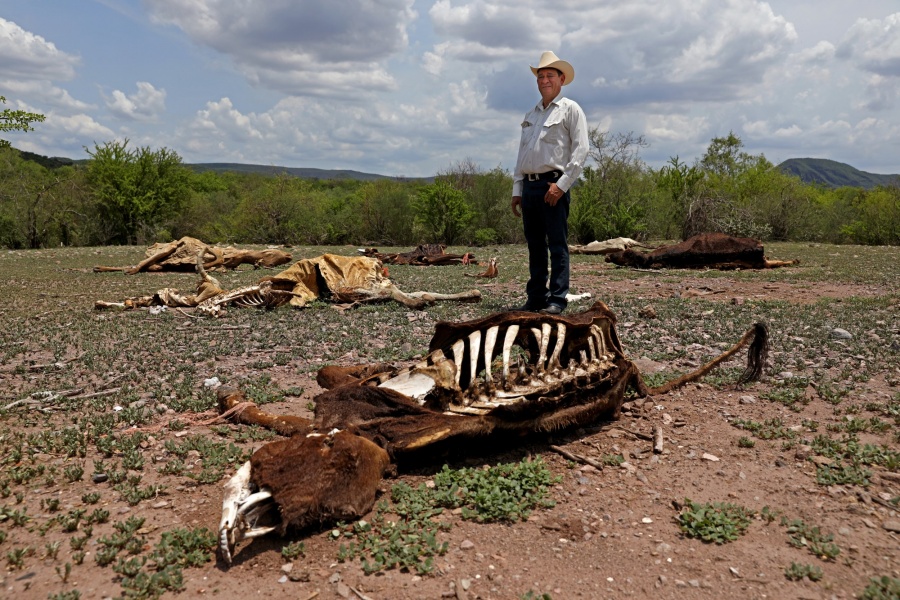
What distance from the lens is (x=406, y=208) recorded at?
3916cm

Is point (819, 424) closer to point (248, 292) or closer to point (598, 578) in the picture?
point (598, 578)

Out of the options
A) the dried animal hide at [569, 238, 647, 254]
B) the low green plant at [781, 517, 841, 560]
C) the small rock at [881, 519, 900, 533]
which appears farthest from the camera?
the dried animal hide at [569, 238, 647, 254]

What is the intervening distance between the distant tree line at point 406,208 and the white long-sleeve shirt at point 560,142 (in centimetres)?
1870

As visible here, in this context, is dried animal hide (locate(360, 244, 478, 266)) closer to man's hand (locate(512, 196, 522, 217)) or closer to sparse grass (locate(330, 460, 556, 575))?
man's hand (locate(512, 196, 522, 217))

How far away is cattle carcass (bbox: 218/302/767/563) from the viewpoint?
108 inches

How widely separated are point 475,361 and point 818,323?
5209 millimetres

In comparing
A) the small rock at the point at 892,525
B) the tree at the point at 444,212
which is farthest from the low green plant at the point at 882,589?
the tree at the point at 444,212

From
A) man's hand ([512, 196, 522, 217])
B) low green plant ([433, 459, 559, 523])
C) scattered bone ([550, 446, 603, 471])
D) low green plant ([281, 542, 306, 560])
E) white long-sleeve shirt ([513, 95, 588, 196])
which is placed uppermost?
white long-sleeve shirt ([513, 95, 588, 196])

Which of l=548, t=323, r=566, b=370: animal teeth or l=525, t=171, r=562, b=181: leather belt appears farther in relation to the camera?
l=525, t=171, r=562, b=181: leather belt

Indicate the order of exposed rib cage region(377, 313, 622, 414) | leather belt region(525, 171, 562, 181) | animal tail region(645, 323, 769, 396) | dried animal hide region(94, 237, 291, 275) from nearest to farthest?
exposed rib cage region(377, 313, 622, 414), animal tail region(645, 323, 769, 396), leather belt region(525, 171, 562, 181), dried animal hide region(94, 237, 291, 275)

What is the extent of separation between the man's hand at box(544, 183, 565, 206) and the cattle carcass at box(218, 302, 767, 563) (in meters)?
2.07

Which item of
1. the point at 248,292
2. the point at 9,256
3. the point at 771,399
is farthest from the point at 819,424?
the point at 9,256

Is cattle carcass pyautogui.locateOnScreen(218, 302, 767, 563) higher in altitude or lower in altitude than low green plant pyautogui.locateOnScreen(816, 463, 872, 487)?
higher

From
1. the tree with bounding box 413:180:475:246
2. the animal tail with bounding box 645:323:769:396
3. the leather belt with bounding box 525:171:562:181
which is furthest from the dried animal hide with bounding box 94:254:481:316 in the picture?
the tree with bounding box 413:180:475:246
